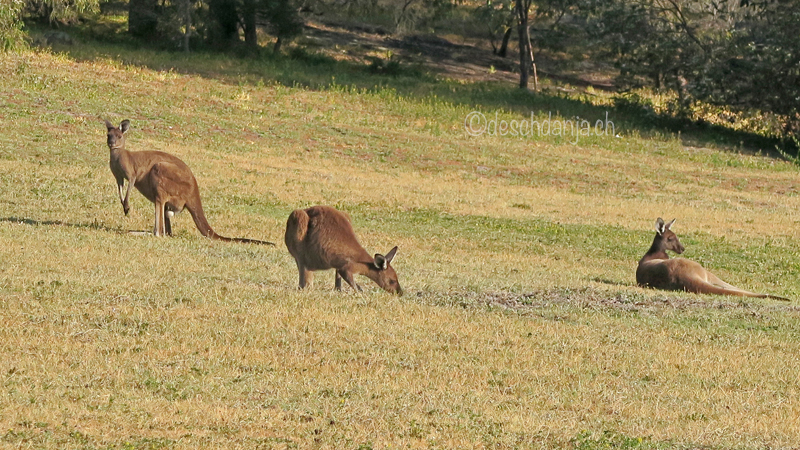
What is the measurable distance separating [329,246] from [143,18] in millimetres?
39306

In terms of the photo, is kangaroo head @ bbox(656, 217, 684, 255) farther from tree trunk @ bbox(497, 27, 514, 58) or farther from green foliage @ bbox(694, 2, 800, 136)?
tree trunk @ bbox(497, 27, 514, 58)

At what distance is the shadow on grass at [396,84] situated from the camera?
4269 cm

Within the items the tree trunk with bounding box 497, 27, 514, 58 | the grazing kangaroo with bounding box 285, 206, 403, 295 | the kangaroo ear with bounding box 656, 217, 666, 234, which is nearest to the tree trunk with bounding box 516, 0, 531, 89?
the tree trunk with bounding box 497, 27, 514, 58

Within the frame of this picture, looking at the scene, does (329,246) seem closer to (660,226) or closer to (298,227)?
(298,227)

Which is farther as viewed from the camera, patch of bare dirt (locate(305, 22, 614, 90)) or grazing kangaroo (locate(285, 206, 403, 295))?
patch of bare dirt (locate(305, 22, 614, 90))

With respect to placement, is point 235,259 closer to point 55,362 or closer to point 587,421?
point 55,362

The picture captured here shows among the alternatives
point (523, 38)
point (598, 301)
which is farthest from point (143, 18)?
point (598, 301)

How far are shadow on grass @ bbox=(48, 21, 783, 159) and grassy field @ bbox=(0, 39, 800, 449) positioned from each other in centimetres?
1021

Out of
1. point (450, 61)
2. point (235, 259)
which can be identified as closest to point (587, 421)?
point (235, 259)

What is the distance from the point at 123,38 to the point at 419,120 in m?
16.5

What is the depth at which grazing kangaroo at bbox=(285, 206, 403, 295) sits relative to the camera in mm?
12047

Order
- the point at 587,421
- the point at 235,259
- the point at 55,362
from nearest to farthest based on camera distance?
the point at 587,421, the point at 55,362, the point at 235,259

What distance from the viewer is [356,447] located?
281 inches

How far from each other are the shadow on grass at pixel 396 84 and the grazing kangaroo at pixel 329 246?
96.8 ft
